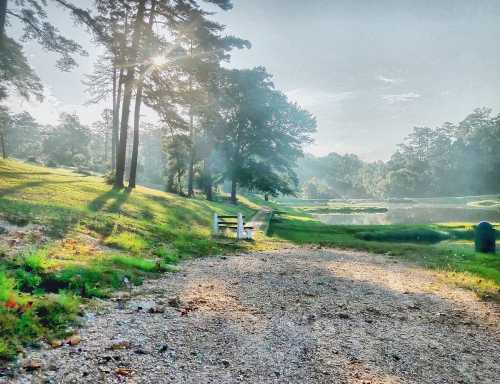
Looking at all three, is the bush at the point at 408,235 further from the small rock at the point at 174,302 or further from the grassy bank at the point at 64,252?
the small rock at the point at 174,302

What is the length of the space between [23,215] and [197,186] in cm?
3762

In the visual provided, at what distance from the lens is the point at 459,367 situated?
4.30 metres

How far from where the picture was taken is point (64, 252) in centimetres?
748

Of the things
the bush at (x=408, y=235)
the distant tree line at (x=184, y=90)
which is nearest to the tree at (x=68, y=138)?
the distant tree line at (x=184, y=90)

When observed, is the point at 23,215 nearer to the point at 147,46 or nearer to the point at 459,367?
the point at 459,367

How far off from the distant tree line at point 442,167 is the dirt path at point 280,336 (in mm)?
122900

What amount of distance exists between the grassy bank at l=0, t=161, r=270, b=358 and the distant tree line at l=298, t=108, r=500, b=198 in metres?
119

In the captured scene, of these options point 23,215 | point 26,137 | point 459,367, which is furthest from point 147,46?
point 26,137

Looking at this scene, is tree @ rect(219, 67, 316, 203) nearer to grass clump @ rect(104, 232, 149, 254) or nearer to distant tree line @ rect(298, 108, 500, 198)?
grass clump @ rect(104, 232, 149, 254)

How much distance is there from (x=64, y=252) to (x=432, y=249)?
47.4 ft

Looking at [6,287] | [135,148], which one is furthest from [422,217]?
[6,287]

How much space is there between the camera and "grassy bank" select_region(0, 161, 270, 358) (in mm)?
4215

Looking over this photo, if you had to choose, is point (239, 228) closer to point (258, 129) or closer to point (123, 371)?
point (123, 371)

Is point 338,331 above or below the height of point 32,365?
below
